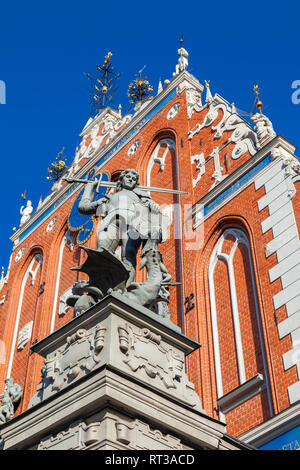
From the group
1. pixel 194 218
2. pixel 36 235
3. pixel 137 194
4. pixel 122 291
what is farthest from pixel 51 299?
pixel 122 291

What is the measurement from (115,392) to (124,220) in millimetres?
2164

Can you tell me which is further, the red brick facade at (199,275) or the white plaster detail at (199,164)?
the white plaster detail at (199,164)

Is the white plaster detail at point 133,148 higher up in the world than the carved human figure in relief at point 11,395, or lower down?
higher up

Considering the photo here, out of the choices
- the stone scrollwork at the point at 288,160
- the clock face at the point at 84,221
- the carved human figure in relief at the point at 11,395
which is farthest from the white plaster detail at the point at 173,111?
the carved human figure in relief at the point at 11,395

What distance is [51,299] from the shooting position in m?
14.0

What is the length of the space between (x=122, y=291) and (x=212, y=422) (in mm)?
1317

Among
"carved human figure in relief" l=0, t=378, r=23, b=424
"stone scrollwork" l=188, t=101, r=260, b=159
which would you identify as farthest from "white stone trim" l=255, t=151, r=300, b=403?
"carved human figure in relief" l=0, t=378, r=23, b=424

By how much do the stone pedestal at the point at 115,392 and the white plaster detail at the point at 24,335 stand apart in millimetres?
9068

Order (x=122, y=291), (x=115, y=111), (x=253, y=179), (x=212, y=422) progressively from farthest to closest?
1. (x=115, y=111)
2. (x=253, y=179)
3. (x=122, y=291)
4. (x=212, y=422)

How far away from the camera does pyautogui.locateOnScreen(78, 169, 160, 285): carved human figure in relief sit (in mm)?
5848

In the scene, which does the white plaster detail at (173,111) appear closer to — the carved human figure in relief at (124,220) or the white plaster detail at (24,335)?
the white plaster detail at (24,335)

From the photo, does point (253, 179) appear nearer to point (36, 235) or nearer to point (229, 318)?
point (229, 318)

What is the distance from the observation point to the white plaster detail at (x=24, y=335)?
14.0 meters

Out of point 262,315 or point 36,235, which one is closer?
point 262,315
